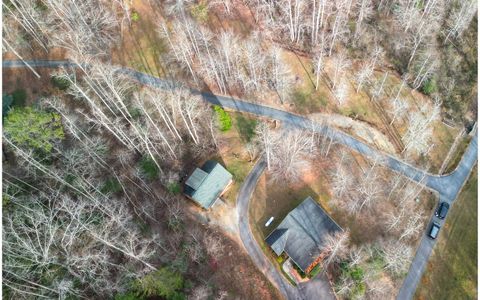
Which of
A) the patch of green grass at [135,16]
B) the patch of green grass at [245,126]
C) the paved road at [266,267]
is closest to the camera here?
the paved road at [266,267]

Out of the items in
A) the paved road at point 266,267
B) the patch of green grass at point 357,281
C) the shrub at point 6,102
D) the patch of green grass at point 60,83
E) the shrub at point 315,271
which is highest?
the patch of green grass at point 357,281

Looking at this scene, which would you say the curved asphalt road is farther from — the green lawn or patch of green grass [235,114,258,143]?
patch of green grass [235,114,258,143]

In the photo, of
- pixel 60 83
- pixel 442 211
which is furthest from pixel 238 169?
pixel 60 83

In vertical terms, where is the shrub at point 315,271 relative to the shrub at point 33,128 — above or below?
above

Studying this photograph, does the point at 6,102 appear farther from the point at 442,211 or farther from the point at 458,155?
the point at 458,155

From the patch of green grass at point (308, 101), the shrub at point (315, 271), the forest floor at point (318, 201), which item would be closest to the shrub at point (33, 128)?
the forest floor at point (318, 201)

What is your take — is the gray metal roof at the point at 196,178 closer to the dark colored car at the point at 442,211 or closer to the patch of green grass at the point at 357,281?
the patch of green grass at the point at 357,281

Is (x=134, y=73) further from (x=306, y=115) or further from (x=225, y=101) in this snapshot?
(x=306, y=115)
